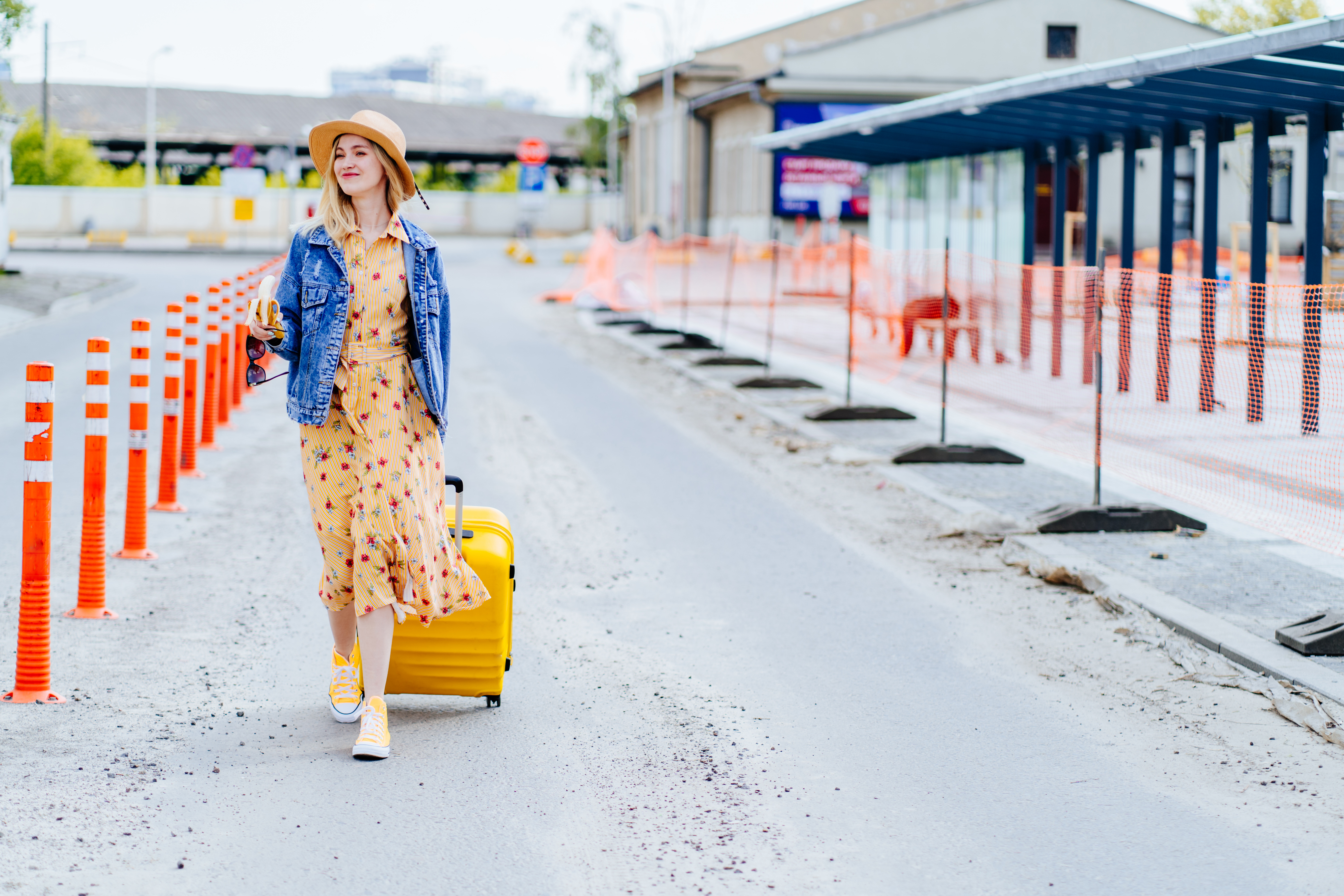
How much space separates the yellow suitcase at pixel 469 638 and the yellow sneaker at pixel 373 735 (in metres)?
0.25

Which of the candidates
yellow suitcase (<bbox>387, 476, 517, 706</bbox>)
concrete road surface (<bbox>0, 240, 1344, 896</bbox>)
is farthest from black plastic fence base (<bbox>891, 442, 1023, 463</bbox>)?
yellow suitcase (<bbox>387, 476, 517, 706</bbox>)

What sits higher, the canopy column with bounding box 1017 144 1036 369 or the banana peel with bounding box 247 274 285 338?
the canopy column with bounding box 1017 144 1036 369

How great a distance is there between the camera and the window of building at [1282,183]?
24.3 meters

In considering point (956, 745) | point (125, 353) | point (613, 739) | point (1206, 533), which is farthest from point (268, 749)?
point (125, 353)

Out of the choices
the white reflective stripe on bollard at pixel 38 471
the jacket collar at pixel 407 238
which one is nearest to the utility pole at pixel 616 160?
the white reflective stripe on bollard at pixel 38 471

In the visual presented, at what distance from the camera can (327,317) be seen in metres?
4.62

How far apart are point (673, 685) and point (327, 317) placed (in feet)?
6.10

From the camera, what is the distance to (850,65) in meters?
40.2

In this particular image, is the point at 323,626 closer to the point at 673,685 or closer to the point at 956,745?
the point at 673,685

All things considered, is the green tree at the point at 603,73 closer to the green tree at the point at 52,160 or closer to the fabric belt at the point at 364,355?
the green tree at the point at 52,160

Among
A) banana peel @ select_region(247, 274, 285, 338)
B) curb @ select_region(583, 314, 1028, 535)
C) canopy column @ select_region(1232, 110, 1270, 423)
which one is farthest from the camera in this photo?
canopy column @ select_region(1232, 110, 1270, 423)

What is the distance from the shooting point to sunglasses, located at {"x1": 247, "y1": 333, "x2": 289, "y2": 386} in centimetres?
Answer: 468

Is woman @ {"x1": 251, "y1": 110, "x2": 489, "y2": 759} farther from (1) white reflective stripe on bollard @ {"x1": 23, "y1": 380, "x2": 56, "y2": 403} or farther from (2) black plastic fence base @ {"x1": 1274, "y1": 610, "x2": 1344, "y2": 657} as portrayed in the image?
(2) black plastic fence base @ {"x1": 1274, "y1": 610, "x2": 1344, "y2": 657}

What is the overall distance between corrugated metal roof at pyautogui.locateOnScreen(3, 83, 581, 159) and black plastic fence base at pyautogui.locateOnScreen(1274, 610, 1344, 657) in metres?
67.1
